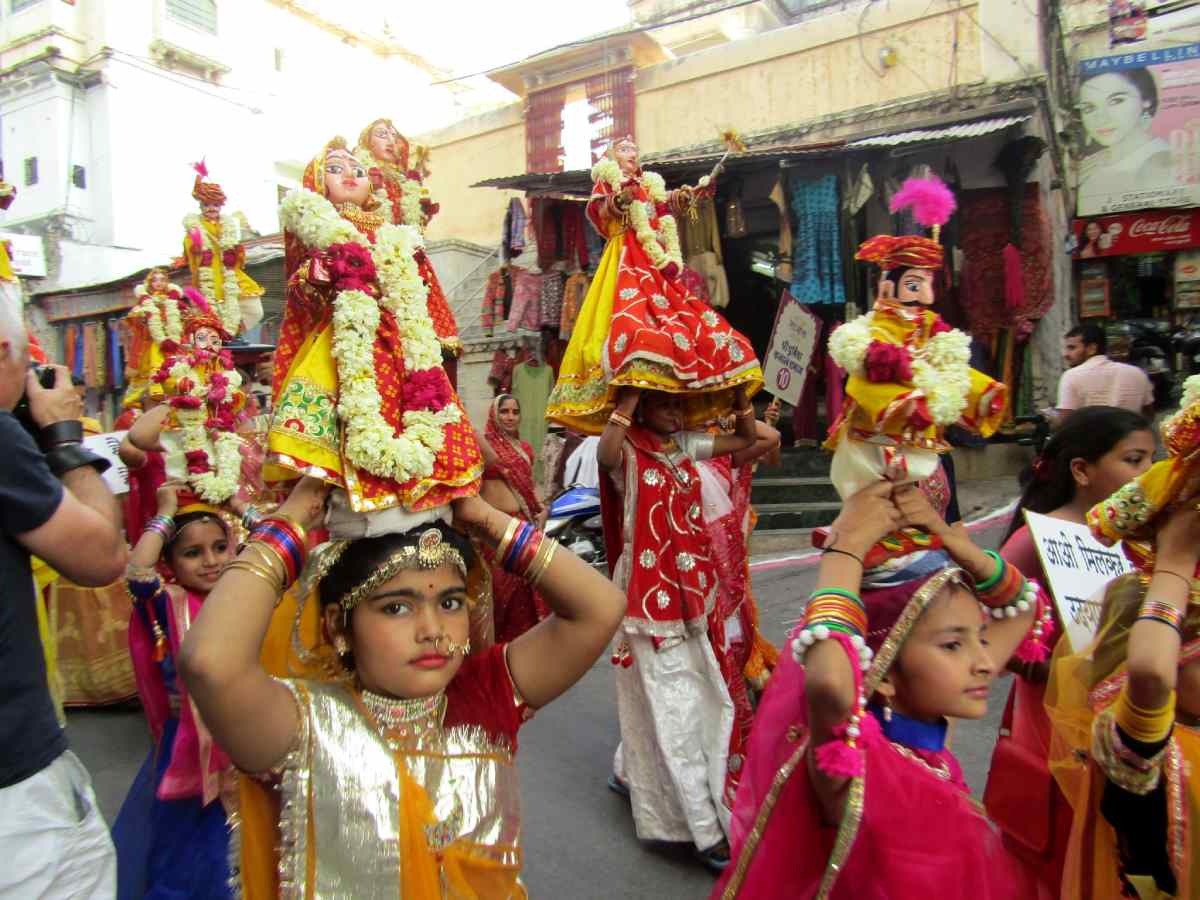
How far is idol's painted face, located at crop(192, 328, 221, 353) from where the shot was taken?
3.69 meters

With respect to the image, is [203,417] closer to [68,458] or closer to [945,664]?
[68,458]

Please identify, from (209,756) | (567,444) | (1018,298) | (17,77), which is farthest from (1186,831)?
(17,77)

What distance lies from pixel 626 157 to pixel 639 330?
2.88 feet

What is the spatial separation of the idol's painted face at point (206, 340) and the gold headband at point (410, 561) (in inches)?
89.2

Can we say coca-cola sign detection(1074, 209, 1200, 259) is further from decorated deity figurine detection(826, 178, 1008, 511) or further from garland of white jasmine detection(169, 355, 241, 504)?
garland of white jasmine detection(169, 355, 241, 504)

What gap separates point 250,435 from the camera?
3979 millimetres

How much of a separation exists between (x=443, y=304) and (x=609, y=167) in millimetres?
1395

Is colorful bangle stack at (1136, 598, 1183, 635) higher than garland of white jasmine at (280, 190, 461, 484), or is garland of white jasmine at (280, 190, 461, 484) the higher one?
garland of white jasmine at (280, 190, 461, 484)

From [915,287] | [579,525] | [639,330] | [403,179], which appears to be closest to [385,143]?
[403,179]

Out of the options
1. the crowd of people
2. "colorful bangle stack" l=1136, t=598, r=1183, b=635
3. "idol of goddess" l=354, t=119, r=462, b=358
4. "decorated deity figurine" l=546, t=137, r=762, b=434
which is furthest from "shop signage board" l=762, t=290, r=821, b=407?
"colorful bangle stack" l=1136, t=598, r=1183, b=635

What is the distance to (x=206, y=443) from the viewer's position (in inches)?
139

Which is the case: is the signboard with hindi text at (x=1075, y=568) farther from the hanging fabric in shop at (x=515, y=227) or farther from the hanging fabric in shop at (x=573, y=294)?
the hanging fabric in shop at (x=515, y=227)

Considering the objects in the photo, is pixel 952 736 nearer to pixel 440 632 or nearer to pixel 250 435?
pixel 440 632

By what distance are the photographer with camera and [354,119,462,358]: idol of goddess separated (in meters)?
1.12
